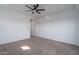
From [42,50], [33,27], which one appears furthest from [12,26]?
[33,27]

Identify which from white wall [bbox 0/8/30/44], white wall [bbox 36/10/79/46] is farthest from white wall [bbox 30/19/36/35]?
white wall [bbox 0/8/30/44]

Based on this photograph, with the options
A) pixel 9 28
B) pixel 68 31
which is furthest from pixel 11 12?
pixel 68 31

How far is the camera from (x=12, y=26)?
495cm

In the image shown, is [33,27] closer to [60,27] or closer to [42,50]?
[60,27]

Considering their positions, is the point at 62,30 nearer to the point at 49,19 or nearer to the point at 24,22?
the point at 49,19

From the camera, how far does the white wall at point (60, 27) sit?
4352 mm

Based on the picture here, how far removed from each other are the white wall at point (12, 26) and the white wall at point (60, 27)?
1.81 meters

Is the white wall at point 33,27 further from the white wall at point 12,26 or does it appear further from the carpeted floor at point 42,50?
the carpeted floor at point 42,50

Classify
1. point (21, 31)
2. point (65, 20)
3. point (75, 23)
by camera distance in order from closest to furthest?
point (75, 23) → point (65, 20) → point (21, 31)

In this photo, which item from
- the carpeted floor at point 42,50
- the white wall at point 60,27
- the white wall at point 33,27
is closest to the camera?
the carpeted floor at point 42,50

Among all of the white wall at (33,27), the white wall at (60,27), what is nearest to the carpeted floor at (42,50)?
the white wall at (60,27)

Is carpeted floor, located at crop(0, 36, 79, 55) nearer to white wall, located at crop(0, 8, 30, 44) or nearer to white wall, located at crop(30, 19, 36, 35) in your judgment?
white wall, located at crop(0, 8, 30, 44)

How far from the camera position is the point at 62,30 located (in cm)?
502
